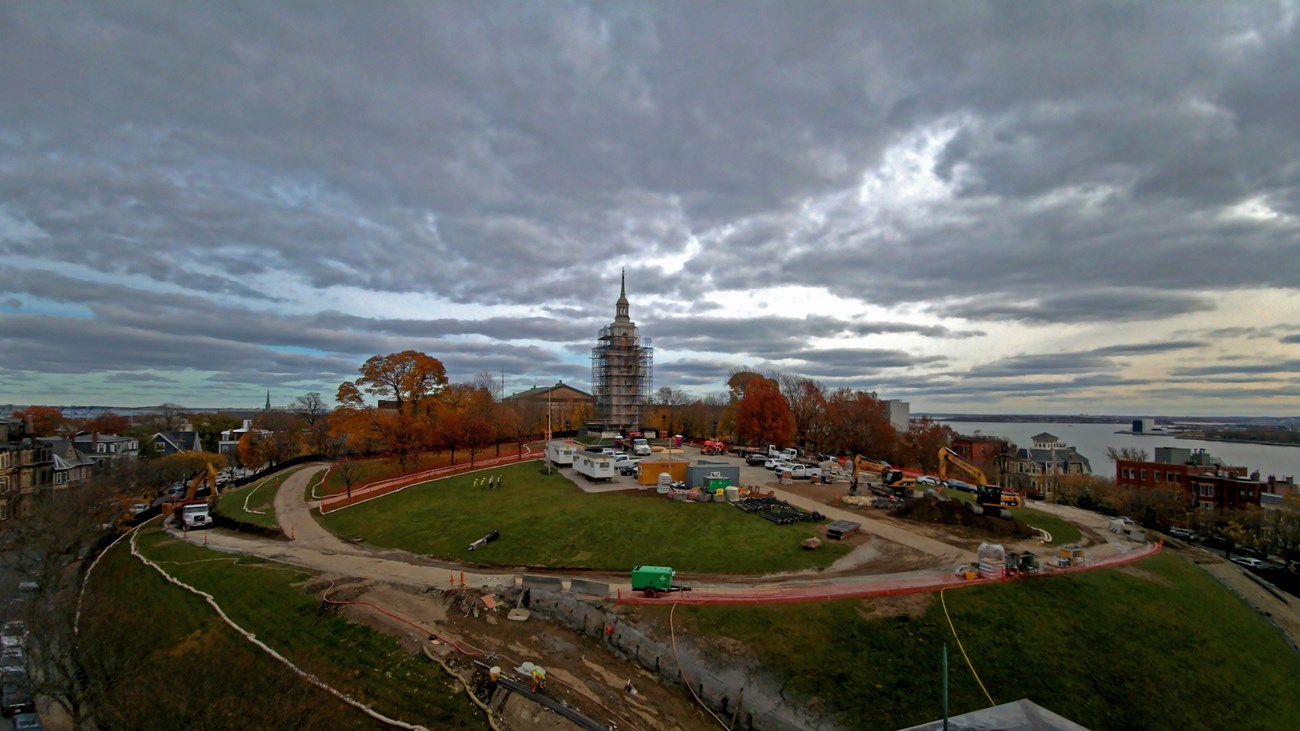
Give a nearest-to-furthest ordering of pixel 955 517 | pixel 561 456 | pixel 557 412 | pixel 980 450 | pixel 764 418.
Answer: pixel 955 517 < pixel 561 456 < pixel 764 418 < pixel 980 450 < pixel 557 412

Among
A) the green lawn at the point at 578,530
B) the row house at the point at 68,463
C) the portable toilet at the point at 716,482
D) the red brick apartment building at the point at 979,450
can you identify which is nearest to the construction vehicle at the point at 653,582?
the green lawn at the point at 578,530

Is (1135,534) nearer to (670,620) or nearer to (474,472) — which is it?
(670,620)

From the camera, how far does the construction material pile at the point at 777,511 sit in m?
31.0

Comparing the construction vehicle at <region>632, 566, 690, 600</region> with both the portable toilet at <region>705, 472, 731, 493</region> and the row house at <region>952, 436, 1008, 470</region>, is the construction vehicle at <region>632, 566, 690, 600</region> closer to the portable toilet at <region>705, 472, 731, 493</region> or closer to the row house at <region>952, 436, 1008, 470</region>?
the portable toilet at <region>705, 472, 731, 493</region>

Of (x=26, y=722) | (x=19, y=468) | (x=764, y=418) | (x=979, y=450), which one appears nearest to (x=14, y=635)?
(x=26, y=722)

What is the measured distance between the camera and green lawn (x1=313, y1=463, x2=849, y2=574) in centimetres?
2598

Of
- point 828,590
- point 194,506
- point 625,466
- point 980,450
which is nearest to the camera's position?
point 828,590

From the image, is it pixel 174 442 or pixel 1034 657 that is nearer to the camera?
pixel 1034 657

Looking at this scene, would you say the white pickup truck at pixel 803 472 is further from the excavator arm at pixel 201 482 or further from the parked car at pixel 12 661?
the excavator arm at pixel 201 482

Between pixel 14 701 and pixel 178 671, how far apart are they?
40.8 feet

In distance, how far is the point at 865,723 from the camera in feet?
52.4

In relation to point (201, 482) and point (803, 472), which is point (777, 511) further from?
point (201, 482)

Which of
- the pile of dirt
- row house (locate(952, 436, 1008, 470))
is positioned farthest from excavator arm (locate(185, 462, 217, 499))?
row house (locate(952, 436, 1008, 470))

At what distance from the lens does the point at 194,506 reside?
38375mm
